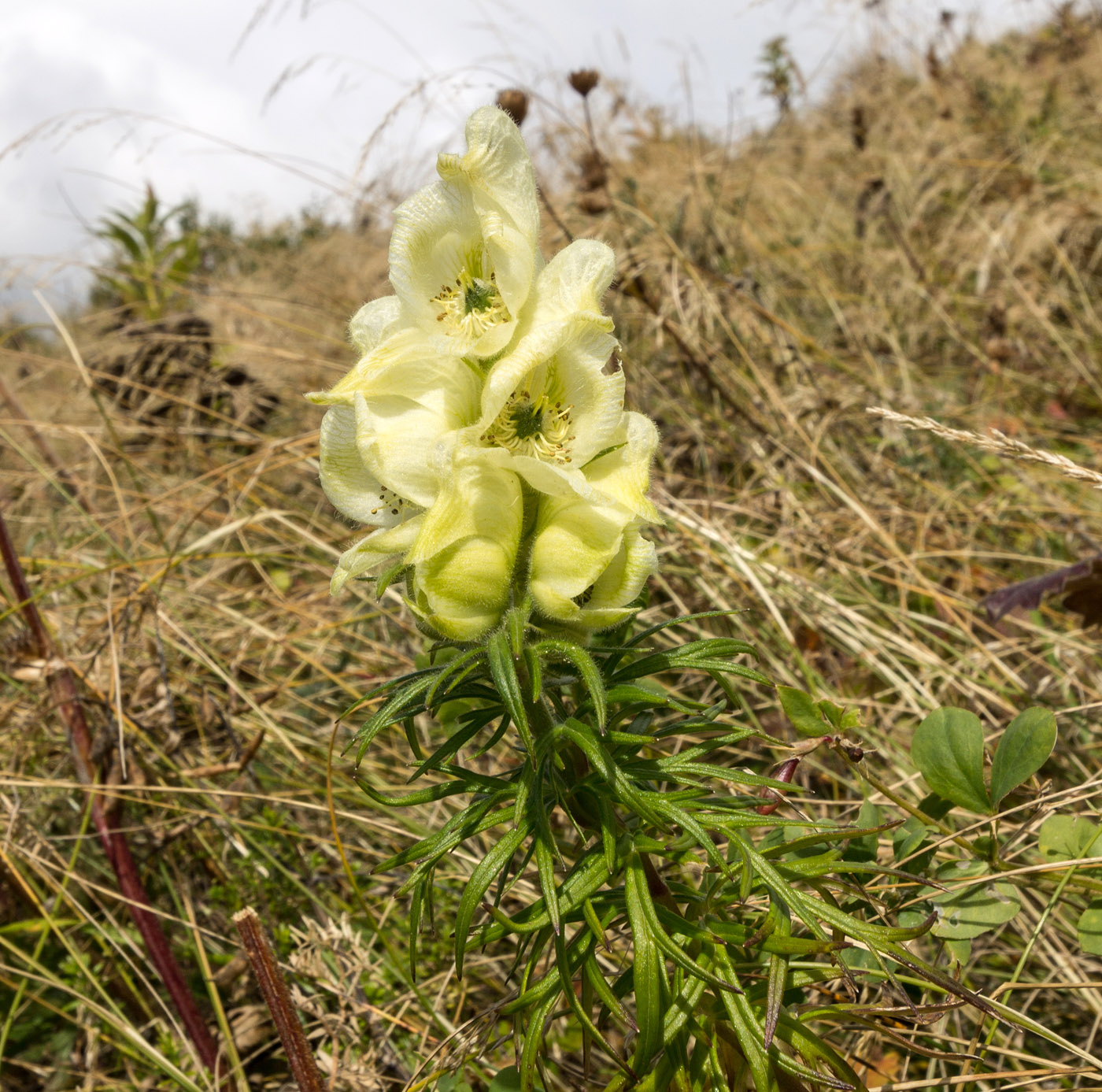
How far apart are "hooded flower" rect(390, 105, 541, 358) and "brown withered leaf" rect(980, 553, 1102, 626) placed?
1.29 m

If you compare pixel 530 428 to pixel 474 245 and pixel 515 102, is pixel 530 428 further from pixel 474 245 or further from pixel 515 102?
pixel 515 102

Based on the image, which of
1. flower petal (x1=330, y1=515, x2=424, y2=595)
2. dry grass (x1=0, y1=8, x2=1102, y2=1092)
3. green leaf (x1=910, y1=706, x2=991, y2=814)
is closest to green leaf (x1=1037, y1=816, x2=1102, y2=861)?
dry grass (x1=0, y1=8, x2=1102, y2=1092)

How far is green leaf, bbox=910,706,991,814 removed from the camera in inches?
47.1

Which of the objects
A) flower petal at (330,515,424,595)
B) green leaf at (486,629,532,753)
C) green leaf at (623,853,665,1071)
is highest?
flower petal at (330,515,424,595)

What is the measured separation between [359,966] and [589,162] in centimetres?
287

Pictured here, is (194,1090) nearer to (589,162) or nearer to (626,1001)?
(626,1001)

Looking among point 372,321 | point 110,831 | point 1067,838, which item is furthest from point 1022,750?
point 110,831

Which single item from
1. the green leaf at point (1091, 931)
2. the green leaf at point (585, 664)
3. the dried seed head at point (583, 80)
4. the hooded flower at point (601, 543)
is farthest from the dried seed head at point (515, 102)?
the green leaf at point (1091, 931)

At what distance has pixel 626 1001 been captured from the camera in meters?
1.59

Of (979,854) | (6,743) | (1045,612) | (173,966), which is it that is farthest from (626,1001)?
(6,743)

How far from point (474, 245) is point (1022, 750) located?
3.13 ft

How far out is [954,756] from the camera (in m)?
1.21

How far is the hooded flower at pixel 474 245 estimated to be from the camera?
3.20 ft

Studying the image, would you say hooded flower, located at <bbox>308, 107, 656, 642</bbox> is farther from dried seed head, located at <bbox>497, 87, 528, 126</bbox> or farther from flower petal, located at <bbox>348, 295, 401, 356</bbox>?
dried seed head, located at <bbox>497, 87, 528, 126</bbox>
